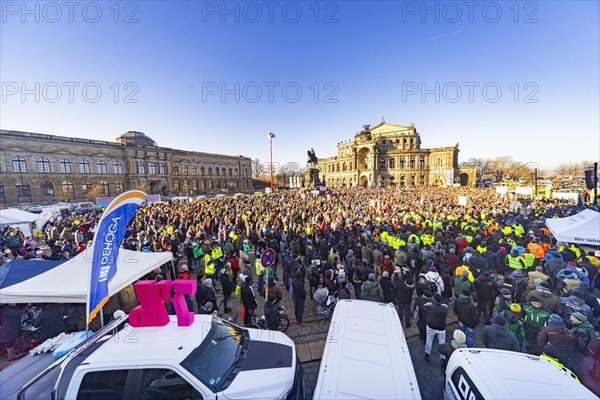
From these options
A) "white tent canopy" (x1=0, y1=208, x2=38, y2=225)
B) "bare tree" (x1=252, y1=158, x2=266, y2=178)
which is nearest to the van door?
"white tent canopy" (x1=0, y1=208, x2=38, y2=225)

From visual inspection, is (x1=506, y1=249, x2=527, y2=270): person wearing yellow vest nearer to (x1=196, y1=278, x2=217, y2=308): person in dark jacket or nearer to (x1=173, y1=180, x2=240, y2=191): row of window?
(x1=196, y1=278, x2=217, y2=308): person in dark jacket

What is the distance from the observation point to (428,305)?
15.9ft

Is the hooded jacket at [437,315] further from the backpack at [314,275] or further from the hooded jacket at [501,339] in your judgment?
the backpack at [314,275]

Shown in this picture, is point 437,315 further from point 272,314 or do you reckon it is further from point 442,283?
point 272,314

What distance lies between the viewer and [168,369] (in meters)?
2.89

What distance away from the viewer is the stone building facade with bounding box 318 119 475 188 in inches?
2753

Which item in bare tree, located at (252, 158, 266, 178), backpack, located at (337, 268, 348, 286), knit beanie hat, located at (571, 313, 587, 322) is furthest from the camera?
bare tree, located at (252, 158, 266, 178)

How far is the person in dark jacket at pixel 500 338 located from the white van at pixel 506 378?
696 millimetres

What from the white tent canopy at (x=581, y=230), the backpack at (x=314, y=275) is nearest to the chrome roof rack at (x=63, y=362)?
the backpack at (x=314, y=275)

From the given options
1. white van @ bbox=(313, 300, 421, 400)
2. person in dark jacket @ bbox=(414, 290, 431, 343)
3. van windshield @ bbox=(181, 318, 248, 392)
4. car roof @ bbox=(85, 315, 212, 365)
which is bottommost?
person in dark jacket @ bbox=(414, 290, 431, 343)

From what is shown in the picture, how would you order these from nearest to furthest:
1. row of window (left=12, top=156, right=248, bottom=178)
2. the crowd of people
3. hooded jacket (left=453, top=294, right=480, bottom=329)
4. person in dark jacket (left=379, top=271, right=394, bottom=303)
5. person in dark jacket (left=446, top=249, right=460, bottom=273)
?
the crowd of people
hooded jacket (left=453, top=294, right=480, bottom=329)
person in dark jacket (left=379, top=271, right=394, bottom=303)
person in dark jacket (left=446, top=249, right=460, bottom=273)
row of window (left=12, top=156, right=248, bottom=178)

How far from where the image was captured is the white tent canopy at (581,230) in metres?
8.27

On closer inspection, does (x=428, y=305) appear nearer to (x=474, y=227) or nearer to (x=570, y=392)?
(x=570, y=392)

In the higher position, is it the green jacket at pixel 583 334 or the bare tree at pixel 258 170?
the bare tree at pixel 258 170
